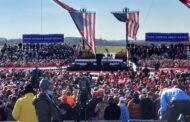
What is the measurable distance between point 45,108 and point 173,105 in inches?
94.5

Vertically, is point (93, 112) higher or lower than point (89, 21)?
lower

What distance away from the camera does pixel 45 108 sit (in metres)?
11.6

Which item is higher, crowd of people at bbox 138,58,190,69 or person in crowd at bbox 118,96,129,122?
person in crowd at bbox 118,96,129,122

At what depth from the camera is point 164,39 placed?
54.9 meters

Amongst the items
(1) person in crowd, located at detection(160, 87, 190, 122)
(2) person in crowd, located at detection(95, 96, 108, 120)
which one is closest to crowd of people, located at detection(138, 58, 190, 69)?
(2) person in crowd, located at detection(95, 96, 108, 120)

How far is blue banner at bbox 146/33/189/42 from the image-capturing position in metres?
54.6

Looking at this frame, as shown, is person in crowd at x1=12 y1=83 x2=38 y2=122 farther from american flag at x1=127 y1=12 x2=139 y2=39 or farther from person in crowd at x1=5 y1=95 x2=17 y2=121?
american flag at x1=127 y1=12 x2=139 y2=39

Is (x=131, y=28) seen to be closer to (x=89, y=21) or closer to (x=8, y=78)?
(x=89, y=21)

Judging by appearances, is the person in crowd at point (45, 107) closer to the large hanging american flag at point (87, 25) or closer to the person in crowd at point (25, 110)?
the person in crowd at point (25, 110)

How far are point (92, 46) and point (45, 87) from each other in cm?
2415

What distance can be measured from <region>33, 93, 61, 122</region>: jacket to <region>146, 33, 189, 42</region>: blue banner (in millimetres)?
43012

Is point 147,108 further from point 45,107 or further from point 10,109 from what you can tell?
point 45,107

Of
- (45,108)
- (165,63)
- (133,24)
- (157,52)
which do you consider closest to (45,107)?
(45,108)

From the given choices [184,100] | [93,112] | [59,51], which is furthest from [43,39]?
[184,100]
